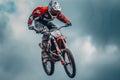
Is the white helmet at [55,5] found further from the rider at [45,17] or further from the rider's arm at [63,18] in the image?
the rider's arm at [63,18]

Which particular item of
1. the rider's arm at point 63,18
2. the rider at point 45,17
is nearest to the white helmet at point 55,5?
the rider at point 45,17

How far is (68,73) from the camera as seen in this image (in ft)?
103

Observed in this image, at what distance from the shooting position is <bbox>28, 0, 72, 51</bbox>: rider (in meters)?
Result: 31.2

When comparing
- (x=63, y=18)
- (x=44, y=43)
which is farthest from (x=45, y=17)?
(x=44, y=43)

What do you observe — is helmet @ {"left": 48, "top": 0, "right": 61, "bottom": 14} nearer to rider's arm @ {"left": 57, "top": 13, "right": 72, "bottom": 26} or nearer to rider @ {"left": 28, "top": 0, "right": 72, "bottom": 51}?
rider @ {"left": 28, "top": 0, "right": 72, "bottom": 51}

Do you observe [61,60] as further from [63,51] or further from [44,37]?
[44,37]

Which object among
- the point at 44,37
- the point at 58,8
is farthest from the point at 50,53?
the point at 58,8

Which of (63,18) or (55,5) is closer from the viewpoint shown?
(55,5)

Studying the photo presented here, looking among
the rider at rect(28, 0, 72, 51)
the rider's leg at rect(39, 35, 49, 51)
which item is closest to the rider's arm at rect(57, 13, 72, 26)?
the rider at rect(28, 0, 72, 51)

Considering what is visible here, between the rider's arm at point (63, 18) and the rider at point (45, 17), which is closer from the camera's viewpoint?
the rider at point (45, 17)

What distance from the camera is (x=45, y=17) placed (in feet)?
107

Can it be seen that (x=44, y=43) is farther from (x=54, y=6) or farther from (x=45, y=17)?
(x=54, y=6)

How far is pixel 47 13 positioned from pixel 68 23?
190 cm

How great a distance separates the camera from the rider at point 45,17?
3125 centimetres
